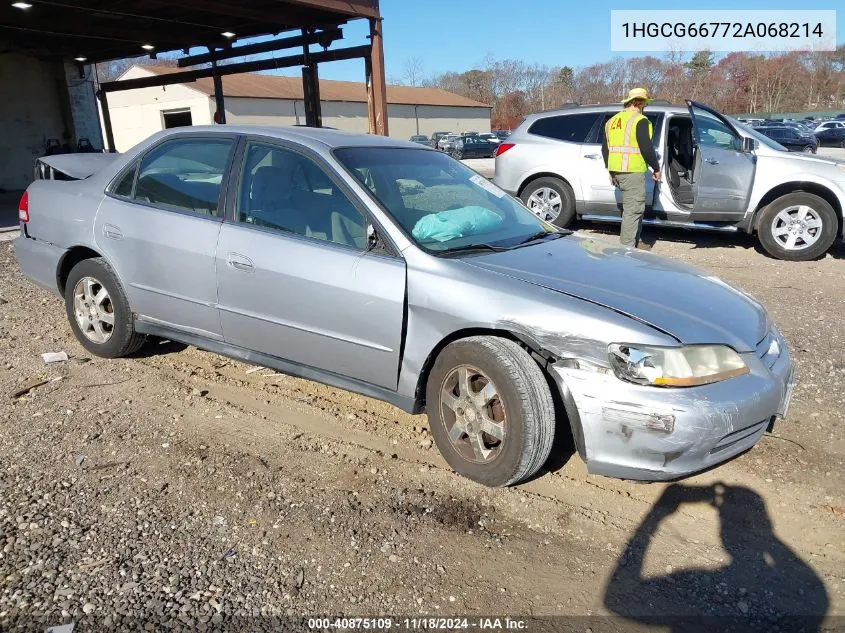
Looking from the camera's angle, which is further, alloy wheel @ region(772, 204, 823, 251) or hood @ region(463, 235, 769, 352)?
alloy wheel @ region(772, 204, 823, 251)

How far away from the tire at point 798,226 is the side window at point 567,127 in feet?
8.44

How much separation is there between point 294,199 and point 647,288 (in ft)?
6.45

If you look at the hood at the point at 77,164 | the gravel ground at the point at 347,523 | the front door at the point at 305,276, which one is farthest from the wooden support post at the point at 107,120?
the front door at the point at 305,276

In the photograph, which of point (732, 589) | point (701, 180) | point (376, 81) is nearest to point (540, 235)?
point (732, 589)

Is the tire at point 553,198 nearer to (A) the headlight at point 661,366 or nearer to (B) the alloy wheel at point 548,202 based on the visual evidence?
(B) the alloy wheel at point 548,202

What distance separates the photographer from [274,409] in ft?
12.7

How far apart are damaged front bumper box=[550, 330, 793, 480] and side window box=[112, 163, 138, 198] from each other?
3.11m

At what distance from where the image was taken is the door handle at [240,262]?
3.54 meters

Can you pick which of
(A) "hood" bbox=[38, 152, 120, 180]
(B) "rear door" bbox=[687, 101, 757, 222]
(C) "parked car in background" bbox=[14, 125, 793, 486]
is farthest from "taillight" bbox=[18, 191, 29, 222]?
(B) "rear door" bbox=[687, 101, 757, 222]

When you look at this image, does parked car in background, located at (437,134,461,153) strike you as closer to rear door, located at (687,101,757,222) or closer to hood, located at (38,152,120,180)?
rear door, located at (687,101,757,222)

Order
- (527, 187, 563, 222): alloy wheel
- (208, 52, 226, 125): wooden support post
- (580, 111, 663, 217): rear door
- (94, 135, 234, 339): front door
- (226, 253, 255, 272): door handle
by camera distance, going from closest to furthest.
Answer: (226, 253, 255, 272): door handle, (94, 135, 234, 339): front door, (580, 111, 663, 217): rear door, (527, 187, 563, 222): alloy wheel, (208, 52, 226, 125): wooden support post

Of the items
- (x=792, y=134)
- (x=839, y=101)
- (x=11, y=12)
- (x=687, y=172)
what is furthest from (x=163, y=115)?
(x=839, y=101)

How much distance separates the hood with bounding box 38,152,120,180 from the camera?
15.9 ft

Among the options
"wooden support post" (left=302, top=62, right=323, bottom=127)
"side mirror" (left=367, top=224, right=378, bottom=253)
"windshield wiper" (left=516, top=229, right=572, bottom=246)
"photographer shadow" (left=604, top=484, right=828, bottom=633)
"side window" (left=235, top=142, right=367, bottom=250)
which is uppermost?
"wooden support post" (left=302, top=62, right=323, bottom=127)
